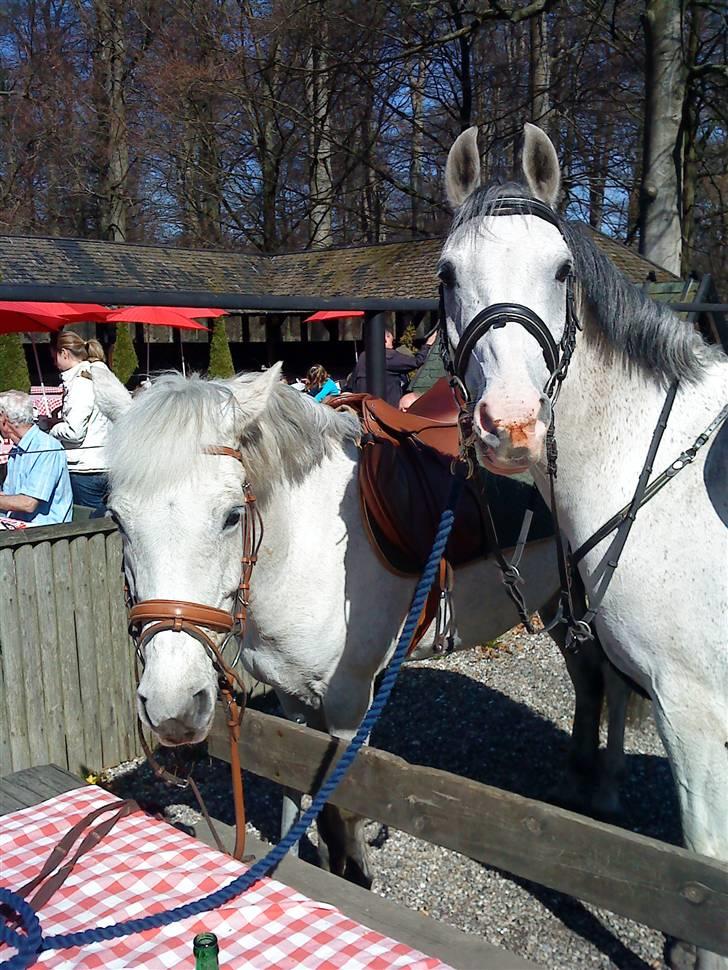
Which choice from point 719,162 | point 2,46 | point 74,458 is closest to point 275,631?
point 74,458

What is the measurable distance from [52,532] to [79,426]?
6.04 ft

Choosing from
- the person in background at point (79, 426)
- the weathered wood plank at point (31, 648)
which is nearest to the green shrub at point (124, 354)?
the person in background at point (79, 426)

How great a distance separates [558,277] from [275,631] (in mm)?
1366

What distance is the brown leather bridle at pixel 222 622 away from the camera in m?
1.95

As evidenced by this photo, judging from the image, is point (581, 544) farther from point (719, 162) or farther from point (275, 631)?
point (719, 162)

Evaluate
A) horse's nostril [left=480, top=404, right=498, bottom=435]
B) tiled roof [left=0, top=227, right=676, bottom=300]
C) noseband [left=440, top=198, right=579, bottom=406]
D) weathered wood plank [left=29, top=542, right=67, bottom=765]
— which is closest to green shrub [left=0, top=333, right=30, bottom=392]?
tiled roof [left=0, top=227, right=676, bottom=300]

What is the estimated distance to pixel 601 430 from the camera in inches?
86.0

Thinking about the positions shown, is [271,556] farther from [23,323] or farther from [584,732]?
[23,323]

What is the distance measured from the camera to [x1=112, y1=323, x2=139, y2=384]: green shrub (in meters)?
18.2

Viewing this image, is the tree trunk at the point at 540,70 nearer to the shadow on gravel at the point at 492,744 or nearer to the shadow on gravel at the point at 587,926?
the shadow on gravel at the point at 492,744

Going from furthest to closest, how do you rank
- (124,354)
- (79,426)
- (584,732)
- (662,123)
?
(124,354), (662,123), (79,426), (584,732)

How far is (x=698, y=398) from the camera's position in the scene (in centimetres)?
220

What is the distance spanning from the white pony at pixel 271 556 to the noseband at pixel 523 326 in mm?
559

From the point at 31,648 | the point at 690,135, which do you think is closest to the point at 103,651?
the point at 31,648
